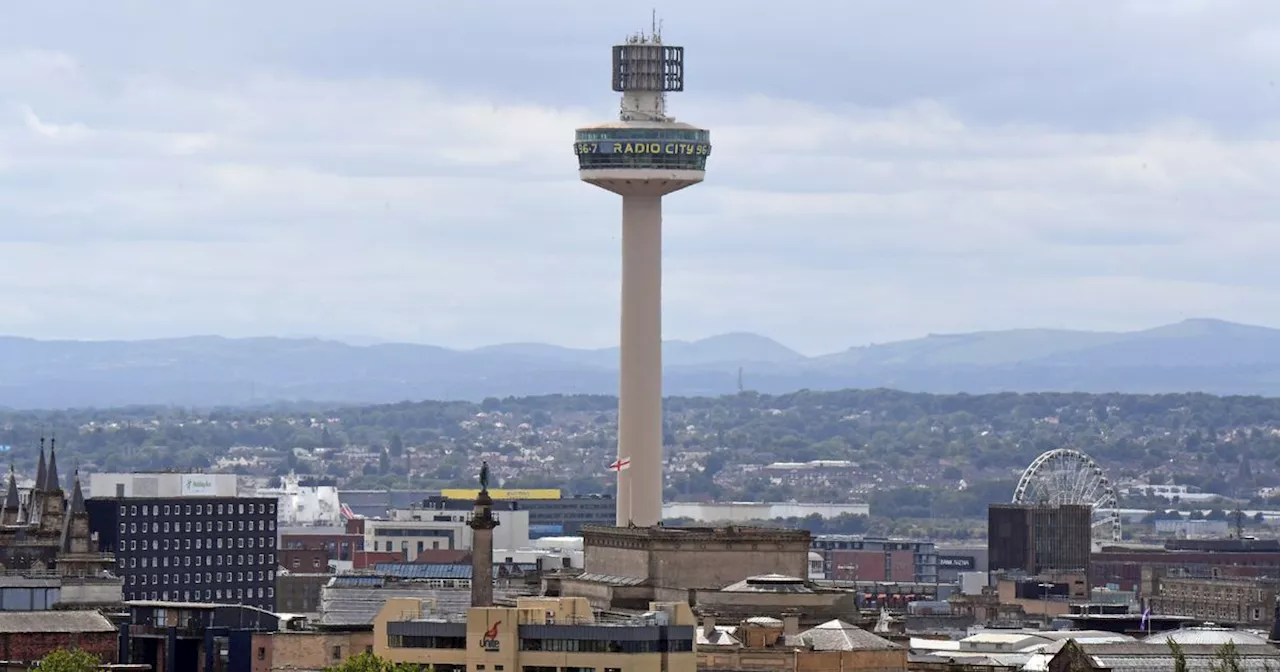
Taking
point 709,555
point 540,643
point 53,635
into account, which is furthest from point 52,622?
point 709,555

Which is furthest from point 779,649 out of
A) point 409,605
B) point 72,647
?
point 72,647

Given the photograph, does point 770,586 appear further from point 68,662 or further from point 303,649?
point 68,662

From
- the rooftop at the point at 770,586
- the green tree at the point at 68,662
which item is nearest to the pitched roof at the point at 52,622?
the green tree at the point at 68,662

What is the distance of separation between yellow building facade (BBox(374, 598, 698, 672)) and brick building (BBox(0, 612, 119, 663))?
1832cm

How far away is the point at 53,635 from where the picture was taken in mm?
157875

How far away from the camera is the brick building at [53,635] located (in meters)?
156

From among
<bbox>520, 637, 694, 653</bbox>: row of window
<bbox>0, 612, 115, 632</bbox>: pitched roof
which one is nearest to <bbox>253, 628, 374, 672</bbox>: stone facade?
<bbox>0, 612, 115, 632</bbox>: pitched roof

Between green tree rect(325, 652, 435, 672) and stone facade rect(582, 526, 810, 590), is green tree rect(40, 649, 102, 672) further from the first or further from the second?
stone facade rect(582, 526, 810, 590)

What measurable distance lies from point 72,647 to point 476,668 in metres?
23.9

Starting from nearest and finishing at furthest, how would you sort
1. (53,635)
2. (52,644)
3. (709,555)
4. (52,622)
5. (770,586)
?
(52,644)
(53,635)
(52,622)
(770,586)
(709,555)

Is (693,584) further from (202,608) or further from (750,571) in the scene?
(202,608)

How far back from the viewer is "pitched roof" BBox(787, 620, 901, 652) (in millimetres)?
156625

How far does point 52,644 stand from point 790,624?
2927cm

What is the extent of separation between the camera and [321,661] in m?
167
